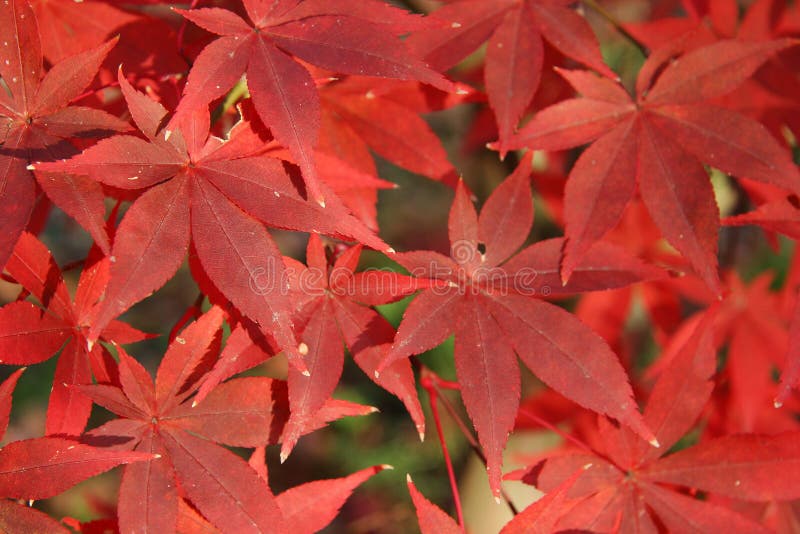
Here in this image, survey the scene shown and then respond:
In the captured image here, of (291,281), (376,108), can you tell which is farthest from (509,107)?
(291,281)

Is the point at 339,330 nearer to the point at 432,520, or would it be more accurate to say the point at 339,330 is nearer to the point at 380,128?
the point at 432,520

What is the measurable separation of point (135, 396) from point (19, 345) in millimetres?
123

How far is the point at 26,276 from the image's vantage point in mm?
667

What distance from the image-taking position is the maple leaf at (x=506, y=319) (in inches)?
25.3

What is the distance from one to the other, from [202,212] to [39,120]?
188 millimetres

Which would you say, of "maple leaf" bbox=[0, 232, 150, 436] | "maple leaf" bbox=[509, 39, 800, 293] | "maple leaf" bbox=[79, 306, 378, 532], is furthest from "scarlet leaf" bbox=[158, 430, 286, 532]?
"maple leaf" bbox=[509, 39, 800, 293]

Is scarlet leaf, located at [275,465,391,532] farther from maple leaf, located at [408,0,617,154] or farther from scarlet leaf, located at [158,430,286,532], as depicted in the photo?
maple leaf, located at [408,0,617,154]

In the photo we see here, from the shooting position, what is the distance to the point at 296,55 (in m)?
0.63

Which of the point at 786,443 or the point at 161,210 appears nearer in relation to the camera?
the point at 161,210

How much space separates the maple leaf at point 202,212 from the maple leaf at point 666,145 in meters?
0.26

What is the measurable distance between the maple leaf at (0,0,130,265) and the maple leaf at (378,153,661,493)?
1.00 feet

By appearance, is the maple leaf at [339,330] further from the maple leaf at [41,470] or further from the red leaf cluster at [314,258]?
the maple leaf at [41,470]

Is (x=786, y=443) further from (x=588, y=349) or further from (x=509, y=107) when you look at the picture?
(x=509, y=107)

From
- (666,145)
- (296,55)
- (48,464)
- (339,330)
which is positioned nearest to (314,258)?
(339,330)
